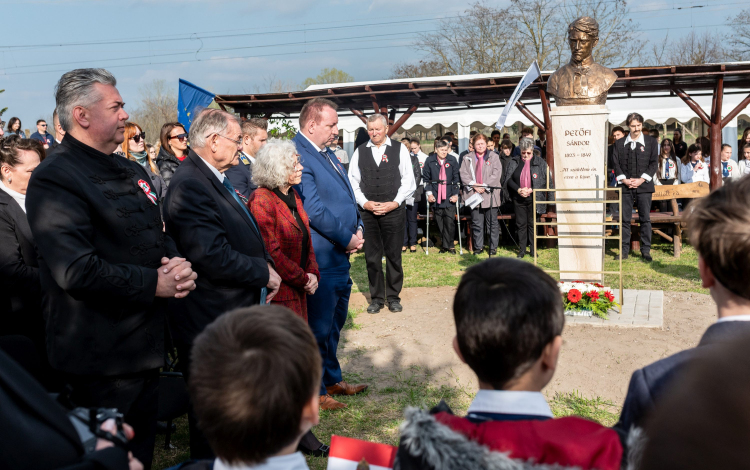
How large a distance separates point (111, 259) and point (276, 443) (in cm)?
145

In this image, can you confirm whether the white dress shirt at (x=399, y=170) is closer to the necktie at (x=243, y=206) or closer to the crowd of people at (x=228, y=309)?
the crowd of people at (x=228, y=309)

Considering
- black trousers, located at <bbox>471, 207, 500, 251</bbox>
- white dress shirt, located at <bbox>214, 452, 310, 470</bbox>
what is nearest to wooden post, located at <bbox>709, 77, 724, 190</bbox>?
black trousers, located at <bbox>471, 207, 500, 251</bbox>

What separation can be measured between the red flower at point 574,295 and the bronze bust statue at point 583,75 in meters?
2.16

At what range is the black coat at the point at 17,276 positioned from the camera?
10.8 feet

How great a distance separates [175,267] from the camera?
253 cm

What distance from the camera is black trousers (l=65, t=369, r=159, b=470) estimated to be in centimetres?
236

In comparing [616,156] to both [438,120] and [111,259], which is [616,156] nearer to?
[438,120]

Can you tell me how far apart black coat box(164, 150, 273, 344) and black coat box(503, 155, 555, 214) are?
26.5 ft

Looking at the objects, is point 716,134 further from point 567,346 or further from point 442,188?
point 567,346

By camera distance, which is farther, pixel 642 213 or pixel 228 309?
pixel 642 213

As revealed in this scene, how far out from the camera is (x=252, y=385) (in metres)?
1.25

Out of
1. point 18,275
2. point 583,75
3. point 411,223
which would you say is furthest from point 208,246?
point 411,223

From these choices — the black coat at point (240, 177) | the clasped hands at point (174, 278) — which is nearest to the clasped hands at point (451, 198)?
the black coat at point (240, 177)

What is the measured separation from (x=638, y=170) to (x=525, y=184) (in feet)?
6.17
